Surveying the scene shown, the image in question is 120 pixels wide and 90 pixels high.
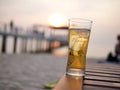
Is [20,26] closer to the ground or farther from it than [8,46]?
farther from it

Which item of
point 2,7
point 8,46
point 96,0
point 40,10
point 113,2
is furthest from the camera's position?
point 40,10

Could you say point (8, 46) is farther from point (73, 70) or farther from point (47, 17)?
point (73, 70)

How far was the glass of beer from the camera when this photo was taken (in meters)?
0.66

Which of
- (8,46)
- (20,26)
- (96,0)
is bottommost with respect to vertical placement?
(8,46)

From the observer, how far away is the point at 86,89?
0.49 metres

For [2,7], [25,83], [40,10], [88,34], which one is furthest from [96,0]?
[40,10]

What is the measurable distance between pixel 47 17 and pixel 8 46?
275 cm

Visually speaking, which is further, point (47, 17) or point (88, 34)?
point (47, 17)

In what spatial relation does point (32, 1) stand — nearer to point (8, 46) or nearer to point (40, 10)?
point (40, 10)

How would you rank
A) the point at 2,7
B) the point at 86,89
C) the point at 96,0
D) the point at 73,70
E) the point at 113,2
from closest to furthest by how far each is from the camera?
the point at 86,89, the point at 73,70, the point at 96,0, the point at 113,2, the point at 2,7

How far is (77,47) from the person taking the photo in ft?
2.20

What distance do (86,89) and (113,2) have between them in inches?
261

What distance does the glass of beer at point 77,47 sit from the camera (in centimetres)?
66

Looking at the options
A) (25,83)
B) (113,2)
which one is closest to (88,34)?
(25,83)
